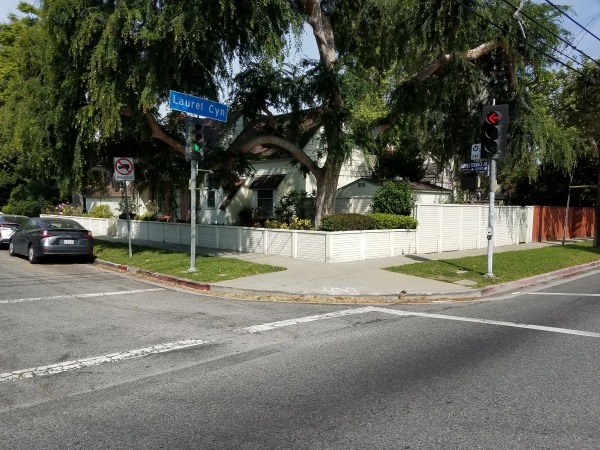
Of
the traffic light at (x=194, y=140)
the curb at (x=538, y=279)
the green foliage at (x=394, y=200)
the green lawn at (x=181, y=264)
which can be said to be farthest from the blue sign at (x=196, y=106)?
the curb at (x=538, y=279)

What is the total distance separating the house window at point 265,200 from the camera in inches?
934

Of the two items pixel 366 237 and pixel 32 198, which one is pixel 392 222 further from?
pixel 32 198

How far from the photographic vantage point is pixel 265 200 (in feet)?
79.7

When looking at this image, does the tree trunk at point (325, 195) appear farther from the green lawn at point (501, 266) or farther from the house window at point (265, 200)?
the house window at point (265, 200)

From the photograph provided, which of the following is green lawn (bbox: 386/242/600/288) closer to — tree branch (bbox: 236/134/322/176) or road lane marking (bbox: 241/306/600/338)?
road lane marking (bbox: 241/306/600/338)

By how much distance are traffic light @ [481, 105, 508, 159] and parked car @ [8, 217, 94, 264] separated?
12.1 meters

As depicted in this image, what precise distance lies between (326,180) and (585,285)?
8.48 m

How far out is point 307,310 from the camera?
29.0 feet

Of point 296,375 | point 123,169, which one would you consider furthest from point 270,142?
point 296,375

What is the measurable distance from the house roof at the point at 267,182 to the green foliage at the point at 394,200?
7139 millimetres

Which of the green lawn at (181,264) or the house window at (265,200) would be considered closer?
the green lawn at (181,264)

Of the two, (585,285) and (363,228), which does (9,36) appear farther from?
(585,285)

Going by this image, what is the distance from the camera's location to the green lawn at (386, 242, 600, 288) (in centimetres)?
1223

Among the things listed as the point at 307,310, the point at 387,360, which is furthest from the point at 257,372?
the point at 307,310
